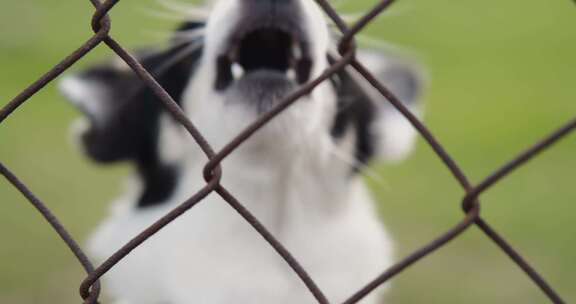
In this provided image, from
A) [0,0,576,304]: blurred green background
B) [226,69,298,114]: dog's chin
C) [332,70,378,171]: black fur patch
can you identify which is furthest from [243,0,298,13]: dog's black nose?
[0,0,576,304]: blurred green background

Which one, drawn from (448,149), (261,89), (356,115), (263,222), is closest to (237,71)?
(261,89)

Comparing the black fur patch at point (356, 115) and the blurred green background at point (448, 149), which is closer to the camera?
the black fur patch at point (356, 115)

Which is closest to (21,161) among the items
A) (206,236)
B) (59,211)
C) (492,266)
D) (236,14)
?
(59,211)

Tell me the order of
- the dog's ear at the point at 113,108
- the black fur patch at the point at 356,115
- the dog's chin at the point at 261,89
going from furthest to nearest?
the dog's ear at the point at 113,108, the black fur patch at the point at 356,115, the dog's chin at the point at 261,89

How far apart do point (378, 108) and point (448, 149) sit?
2469mm

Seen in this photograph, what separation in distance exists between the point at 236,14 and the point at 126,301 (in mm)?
975

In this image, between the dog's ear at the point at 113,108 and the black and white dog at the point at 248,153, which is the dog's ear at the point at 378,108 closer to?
the black and white dog at the point at 248,153

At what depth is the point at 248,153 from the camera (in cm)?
203

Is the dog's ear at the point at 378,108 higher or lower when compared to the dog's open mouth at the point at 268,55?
lower

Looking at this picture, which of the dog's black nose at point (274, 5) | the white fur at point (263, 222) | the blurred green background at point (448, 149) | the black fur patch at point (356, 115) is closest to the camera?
the dog's black nose at point (274, 5)

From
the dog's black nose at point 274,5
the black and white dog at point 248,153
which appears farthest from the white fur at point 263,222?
the dog's black nose at point 274,5

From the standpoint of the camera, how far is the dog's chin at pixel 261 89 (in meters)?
1.79

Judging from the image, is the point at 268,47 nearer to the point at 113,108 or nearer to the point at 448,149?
the point at 113,108

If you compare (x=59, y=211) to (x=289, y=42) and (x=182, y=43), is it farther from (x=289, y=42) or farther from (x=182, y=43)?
(x=289, y=42)
